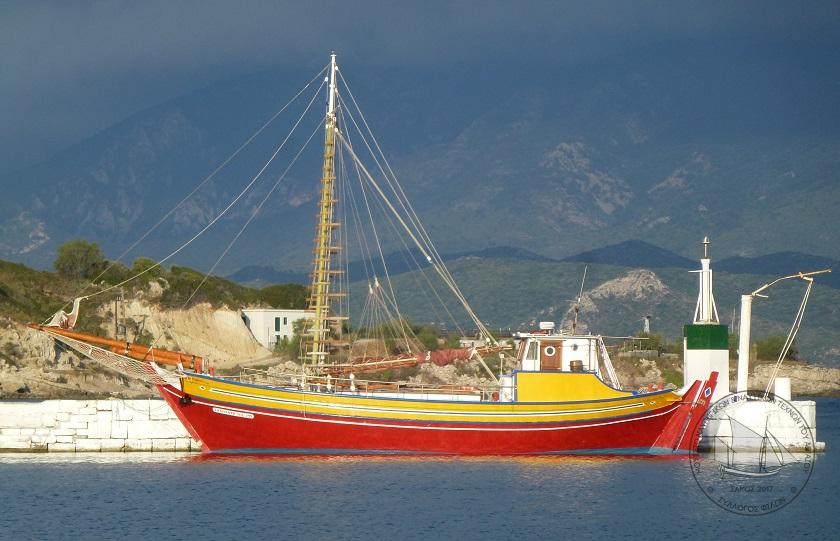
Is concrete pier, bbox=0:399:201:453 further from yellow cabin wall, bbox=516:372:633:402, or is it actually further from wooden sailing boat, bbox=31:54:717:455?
yellow cabin wall, bbox=516:372:633:402

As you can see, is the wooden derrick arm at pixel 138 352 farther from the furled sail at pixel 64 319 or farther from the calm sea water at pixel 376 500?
the calm sea water at pixel 376 500

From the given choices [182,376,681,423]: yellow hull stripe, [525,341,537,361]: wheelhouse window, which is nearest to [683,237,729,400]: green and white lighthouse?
[182,376,681,423]: yellow hull stripe

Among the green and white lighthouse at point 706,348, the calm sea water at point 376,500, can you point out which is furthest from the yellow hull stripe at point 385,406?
the green and white lighthouse at point 706,348

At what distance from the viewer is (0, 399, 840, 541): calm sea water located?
38.5 m

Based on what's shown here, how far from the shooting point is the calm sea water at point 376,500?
126 ft

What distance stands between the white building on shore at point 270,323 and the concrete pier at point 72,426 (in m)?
57.5

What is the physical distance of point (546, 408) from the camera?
1987 inches

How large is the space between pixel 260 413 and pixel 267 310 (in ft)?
202

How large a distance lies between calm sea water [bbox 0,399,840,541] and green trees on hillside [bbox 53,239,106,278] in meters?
69.6

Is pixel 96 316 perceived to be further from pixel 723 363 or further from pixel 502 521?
pixel 502 521

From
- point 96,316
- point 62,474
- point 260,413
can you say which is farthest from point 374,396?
point 96,316

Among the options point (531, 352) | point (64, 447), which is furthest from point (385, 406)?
point (64, 447)

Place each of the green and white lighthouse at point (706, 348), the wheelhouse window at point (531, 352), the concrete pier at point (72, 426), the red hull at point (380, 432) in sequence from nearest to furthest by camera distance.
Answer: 1. the red hull at point (380, 432)
2. the concrete pier at point (72, 426)
3. the green and white lighthouse at point (706, 348)
4. the wheelhouse window at point (531, 352)

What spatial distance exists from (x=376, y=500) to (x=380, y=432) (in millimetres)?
8143
